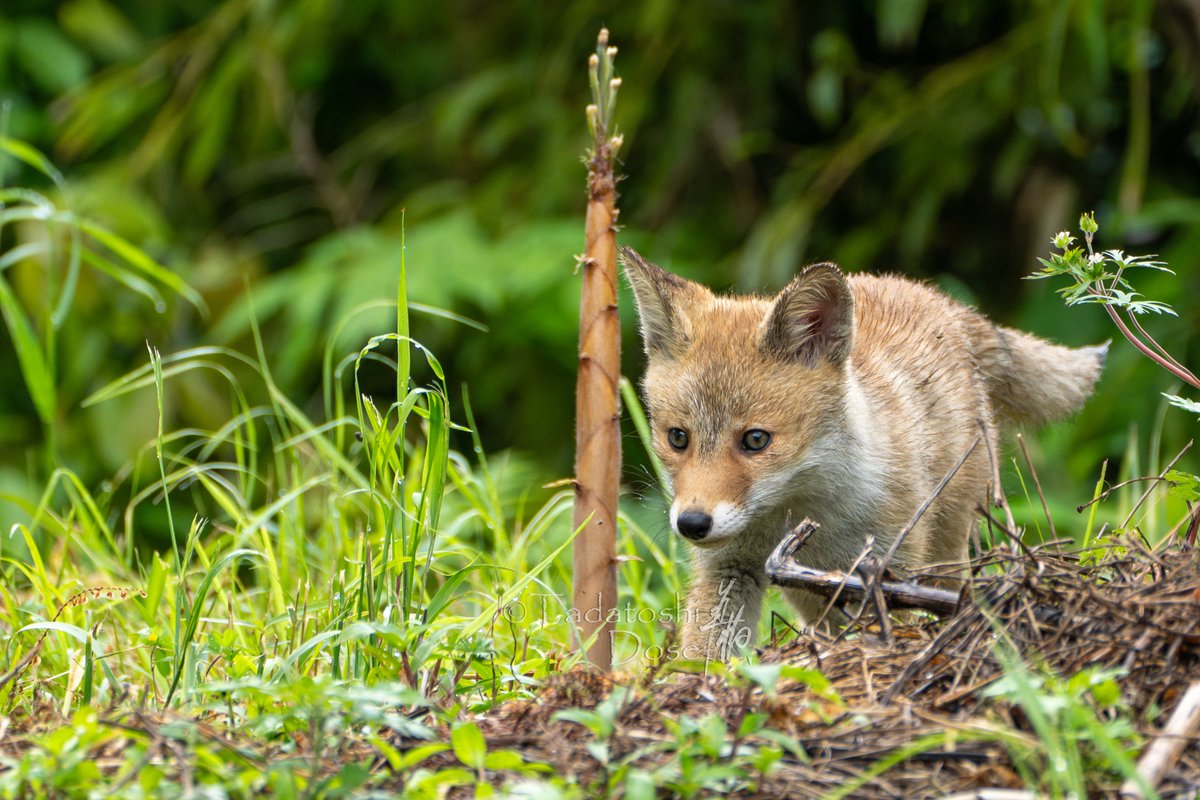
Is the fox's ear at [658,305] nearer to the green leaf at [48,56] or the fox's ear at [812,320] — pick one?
the fox's ear at [812,320]

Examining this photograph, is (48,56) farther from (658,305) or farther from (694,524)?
(694,524)

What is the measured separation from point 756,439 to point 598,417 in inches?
29.4

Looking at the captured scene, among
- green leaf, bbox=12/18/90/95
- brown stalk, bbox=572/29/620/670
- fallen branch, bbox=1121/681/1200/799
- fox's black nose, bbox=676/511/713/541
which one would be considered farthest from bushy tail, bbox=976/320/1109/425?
green leaf, bbox=12/18/90/95

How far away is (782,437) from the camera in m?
3.87

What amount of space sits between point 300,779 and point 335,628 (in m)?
0.91

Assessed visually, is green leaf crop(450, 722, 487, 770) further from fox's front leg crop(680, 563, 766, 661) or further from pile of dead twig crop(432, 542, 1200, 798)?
fox's front leg crop(680, 563, 766, 661)

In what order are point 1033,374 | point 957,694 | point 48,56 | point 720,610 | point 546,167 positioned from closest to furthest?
point 957,694
point 720,610
point 1033,374
point 546,167
point 48,56

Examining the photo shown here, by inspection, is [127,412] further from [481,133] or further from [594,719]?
[594,719]

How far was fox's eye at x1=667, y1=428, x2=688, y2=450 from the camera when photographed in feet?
13.1

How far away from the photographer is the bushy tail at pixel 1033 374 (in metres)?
4.85

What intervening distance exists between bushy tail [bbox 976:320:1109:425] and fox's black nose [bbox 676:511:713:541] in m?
1.70

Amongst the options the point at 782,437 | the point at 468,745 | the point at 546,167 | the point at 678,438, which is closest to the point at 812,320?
the point at 782,437

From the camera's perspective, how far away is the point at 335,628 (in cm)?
302

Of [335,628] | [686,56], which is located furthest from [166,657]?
[686,56]
